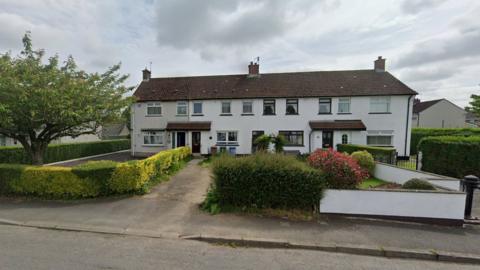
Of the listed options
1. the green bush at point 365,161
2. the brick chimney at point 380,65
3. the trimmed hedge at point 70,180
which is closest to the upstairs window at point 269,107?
the green bush at point 365,161

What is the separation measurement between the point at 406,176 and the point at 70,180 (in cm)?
1254

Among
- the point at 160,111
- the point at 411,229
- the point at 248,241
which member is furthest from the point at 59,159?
the point at 411,229

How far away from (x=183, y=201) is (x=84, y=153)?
57.3 ft

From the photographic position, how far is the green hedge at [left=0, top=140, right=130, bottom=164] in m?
13.4

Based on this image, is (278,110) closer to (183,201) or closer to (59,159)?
(183,201)

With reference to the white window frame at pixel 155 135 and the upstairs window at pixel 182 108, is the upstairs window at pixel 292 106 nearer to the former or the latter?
the upstairs window at pixel 182 108

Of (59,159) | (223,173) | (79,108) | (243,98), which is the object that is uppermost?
(243,98)

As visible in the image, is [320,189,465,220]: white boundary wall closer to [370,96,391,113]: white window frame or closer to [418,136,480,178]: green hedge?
[418,136,480,178]: green hedge

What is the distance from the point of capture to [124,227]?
5.33 metres

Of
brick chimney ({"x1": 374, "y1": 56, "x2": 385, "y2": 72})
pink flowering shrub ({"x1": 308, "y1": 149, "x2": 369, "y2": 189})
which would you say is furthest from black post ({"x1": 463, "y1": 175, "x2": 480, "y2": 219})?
brick chimney ({"x1": 374, "y1": 56, "x2": 385, "y2": 72})

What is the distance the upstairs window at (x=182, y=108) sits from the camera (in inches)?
794

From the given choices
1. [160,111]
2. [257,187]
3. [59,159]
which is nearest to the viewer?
[257,187]

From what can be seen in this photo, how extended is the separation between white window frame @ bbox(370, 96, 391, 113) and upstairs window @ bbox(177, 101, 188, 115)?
16.0 meters

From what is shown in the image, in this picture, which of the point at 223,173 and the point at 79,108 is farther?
the point at 79,108
